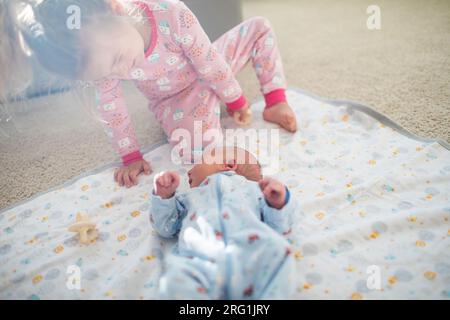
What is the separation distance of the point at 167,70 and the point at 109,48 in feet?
1.04

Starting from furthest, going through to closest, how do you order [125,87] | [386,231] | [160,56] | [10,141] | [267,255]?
1. [125,87]
2. [10,141]
3. [160,56]
4. [386,231]
5. [267,255]

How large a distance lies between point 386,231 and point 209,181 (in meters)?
0.38

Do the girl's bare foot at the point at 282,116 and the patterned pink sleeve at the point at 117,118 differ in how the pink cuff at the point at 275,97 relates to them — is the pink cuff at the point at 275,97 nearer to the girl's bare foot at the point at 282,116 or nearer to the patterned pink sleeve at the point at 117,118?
the girl's bare foot at the point at 282,116

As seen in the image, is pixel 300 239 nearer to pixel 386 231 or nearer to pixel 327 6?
pixel 386 231

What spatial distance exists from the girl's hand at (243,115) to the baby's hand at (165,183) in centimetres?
46

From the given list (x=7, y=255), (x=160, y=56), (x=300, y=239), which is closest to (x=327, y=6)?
(x=160, y=56)

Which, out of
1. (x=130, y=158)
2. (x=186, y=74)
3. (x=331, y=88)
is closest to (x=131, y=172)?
(x=130, y=158)

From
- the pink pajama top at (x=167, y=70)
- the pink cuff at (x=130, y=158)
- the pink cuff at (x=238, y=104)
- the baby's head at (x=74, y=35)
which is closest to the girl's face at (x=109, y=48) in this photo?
the baby's head at (x=74, y=35)

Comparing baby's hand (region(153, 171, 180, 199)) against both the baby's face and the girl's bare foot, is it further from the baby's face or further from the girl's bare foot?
the girl's bare foot

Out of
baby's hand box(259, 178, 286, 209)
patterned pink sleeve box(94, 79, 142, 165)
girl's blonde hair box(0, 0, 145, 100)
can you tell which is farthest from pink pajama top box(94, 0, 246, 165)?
baby's hand box(259, 178, 286, 209)

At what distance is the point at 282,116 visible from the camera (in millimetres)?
1117

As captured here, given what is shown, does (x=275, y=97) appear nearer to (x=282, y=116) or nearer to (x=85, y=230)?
(x=282, y=116)

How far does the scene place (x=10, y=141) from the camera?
127cm

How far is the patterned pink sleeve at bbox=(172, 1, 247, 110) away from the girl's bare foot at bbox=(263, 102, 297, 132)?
0.09 metres
